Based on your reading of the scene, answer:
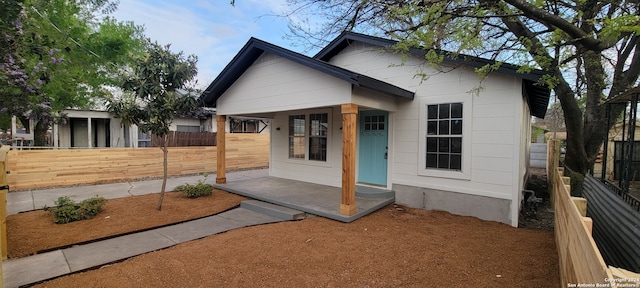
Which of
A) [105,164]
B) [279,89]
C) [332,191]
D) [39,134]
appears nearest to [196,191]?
[279,89]

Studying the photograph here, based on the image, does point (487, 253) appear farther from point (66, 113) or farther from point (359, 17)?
point (66, 113)

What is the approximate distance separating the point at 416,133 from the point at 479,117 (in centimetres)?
136

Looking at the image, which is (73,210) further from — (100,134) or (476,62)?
(100,134)

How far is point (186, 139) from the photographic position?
42.4 ft

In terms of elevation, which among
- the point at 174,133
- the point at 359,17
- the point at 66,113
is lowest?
the point at 174,133

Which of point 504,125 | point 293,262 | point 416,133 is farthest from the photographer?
point 416,133

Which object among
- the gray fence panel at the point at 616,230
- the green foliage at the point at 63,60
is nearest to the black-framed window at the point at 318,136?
the green foliage at the point at 63,60

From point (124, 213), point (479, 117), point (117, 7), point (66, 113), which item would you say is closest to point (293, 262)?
point (124, 213)

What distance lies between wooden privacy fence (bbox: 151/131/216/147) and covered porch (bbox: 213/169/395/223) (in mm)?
5324

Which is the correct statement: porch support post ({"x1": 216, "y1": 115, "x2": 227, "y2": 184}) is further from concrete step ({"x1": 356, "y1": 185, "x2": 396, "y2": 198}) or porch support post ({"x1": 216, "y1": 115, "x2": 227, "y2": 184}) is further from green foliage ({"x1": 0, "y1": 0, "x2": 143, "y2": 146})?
concrete step ({"x1": 356, "y1": 185, "x2": 396, "y2": 198})

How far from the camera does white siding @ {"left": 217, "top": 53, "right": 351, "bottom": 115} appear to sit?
18.6ft

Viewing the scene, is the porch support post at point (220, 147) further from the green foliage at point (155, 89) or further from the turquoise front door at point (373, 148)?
the turquoise front door at point (373, 148)

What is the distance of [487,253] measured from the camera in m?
4.10

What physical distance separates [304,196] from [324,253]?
2999 mm
